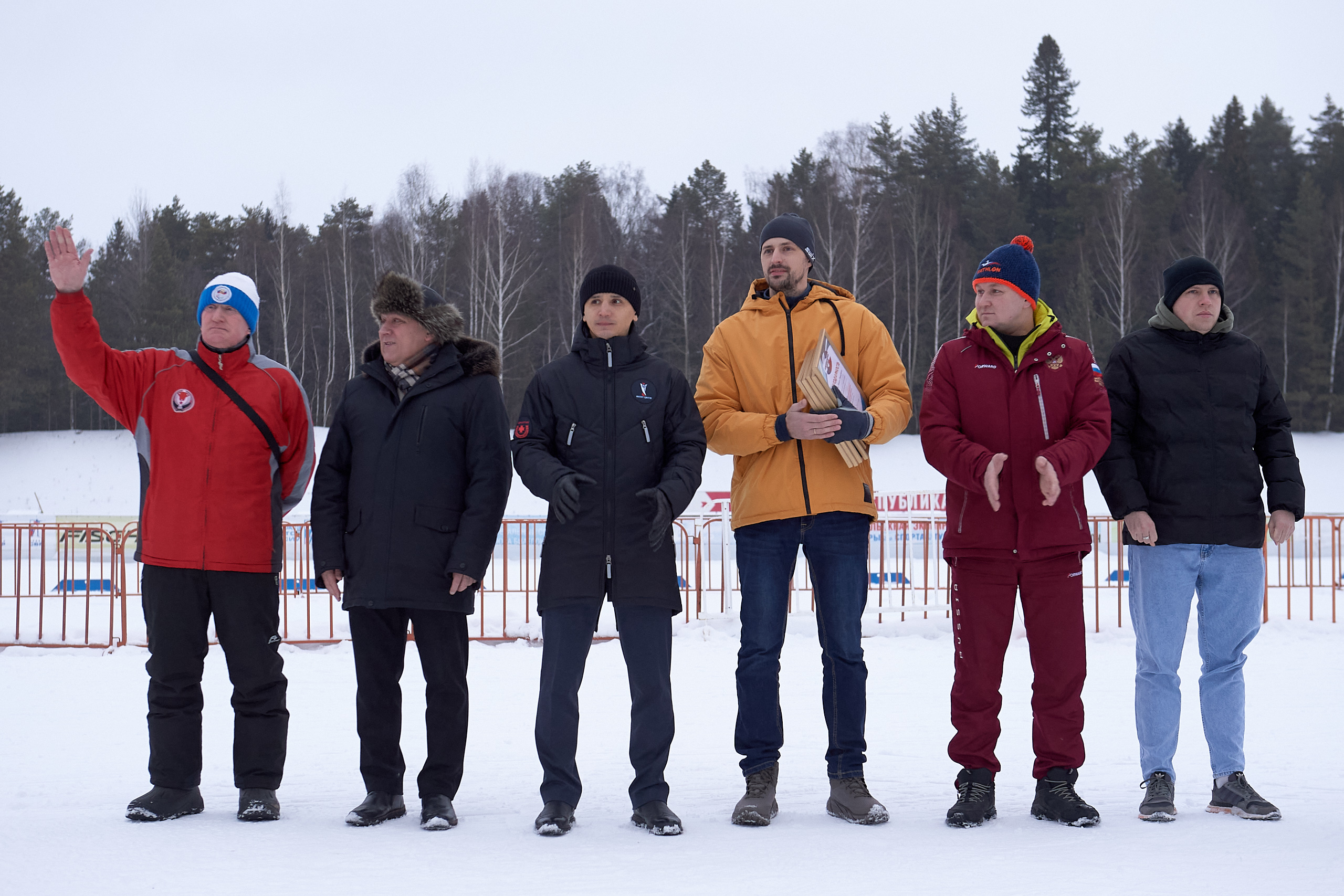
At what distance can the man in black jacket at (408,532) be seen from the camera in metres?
3.53

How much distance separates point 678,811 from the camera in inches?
145

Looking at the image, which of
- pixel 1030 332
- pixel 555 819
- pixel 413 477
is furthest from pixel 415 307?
pixel 1030 332

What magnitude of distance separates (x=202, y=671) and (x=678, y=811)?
5.95ft

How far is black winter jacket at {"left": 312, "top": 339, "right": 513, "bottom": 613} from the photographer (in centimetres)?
354

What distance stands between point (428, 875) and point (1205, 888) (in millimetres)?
2139

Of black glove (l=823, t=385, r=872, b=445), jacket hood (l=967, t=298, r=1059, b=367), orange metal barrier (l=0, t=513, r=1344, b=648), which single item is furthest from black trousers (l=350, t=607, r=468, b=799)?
orange metal barrier (l=0, t=513, r=1344, b=648)

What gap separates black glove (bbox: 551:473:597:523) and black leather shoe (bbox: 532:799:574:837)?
3.18 ft

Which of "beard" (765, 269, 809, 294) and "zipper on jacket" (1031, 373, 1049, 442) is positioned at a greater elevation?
"beard" (765, 269, 809, 294)

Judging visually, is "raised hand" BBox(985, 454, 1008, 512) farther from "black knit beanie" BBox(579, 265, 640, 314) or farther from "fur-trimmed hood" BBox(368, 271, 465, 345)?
"fur-trimmed hood" BBox(368, 271, 465, 345)

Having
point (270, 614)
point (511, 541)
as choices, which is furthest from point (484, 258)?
point (270, 614)

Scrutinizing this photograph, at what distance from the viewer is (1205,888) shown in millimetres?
2701

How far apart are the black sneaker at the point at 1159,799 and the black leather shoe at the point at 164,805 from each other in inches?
131

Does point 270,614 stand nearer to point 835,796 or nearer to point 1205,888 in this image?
point 835,796

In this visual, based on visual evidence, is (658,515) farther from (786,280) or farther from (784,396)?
(786,280)
